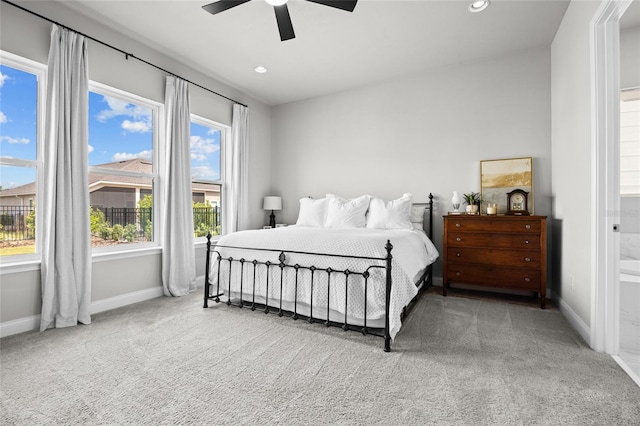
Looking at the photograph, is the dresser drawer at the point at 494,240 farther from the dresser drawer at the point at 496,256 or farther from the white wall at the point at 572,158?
the white wall at the point at 572,158

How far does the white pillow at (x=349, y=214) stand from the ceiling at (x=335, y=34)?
1.81 meters

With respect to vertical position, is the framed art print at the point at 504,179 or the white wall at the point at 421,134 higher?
the white wall at the point at 421,134

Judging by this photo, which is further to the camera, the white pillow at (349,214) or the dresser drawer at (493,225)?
the white pillow at (349,214)

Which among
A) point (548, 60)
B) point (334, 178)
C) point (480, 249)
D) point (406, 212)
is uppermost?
point (548, 60)

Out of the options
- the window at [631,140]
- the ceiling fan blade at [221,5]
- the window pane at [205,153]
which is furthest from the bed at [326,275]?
the window at [631,140]

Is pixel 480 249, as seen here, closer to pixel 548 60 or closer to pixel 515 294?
pixel 515 294

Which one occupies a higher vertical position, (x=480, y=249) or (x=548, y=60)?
(x=548, y=60)

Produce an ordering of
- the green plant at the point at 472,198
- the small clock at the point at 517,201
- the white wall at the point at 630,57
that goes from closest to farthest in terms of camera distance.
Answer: the white wall at the point at 630,57 → the small clock at the point at 517,201 → the green plant at the point at 472,198

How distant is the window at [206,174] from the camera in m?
4.23

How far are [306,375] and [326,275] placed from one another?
0.88m

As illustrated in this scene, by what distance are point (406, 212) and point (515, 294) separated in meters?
1.59

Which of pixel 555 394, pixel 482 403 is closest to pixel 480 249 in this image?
pixel 555 394

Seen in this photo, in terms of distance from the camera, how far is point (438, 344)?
2260mm

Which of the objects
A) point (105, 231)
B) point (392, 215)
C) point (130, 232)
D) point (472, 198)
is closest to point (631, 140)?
point (472, 198)
